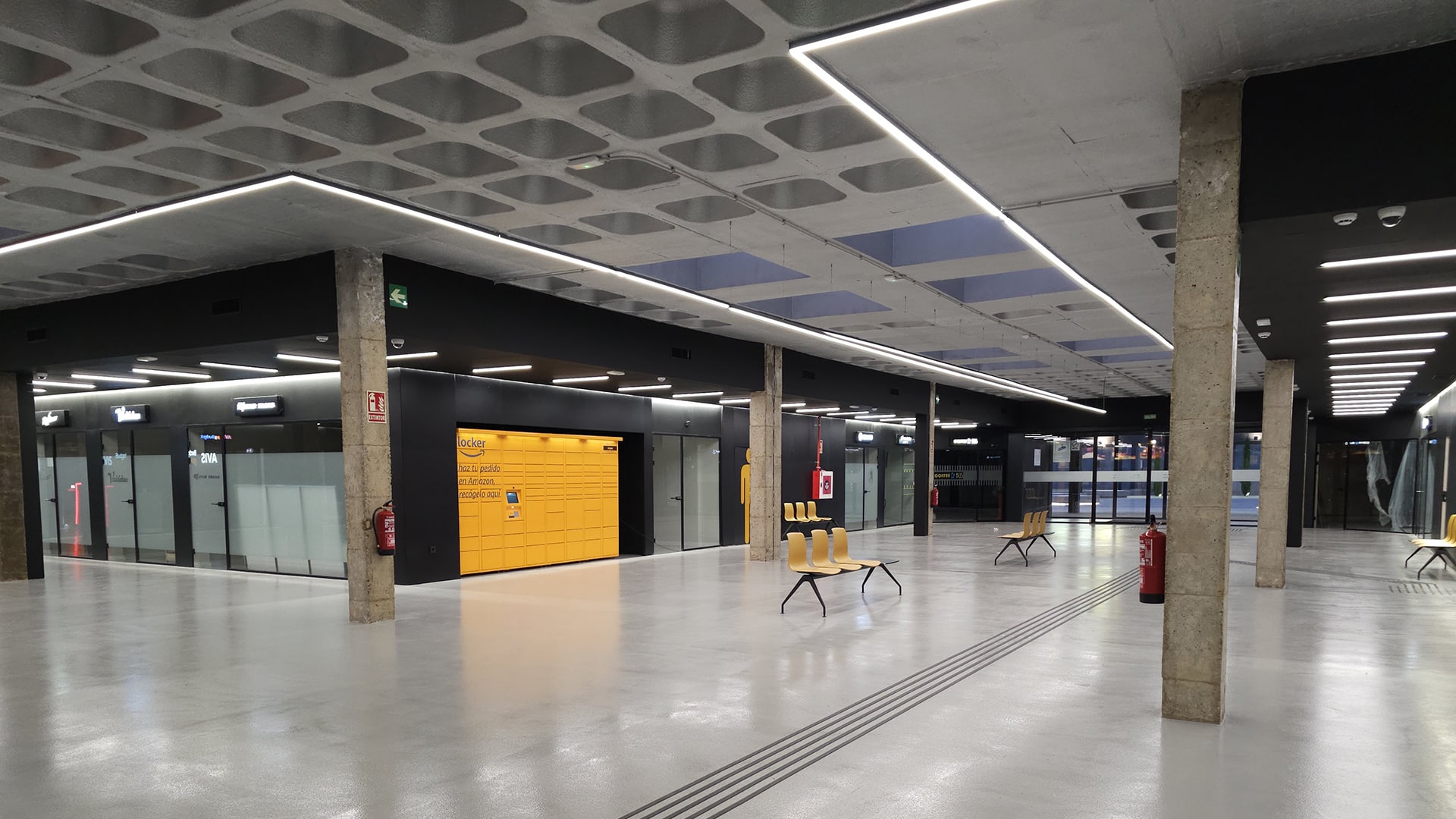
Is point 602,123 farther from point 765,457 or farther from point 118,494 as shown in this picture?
point 118,494

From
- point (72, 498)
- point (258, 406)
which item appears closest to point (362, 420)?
point (258, 406)

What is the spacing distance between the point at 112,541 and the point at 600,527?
9.01 m

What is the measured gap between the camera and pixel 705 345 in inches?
520

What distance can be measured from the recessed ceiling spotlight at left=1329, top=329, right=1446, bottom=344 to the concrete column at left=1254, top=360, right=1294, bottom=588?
74.2 inches

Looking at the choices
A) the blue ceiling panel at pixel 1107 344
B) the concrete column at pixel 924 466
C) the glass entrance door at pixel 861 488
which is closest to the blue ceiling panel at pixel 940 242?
the blue ceiling panel at pixel 1107 344

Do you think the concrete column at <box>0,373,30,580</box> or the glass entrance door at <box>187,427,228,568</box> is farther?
the glass entrance door at <box>187,427,228,568</box>

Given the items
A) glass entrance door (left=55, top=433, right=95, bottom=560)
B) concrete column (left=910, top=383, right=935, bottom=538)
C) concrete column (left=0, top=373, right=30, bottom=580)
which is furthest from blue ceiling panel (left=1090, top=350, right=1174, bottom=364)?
glass entrance door (left=55, top=433, right=95, bottom=560)

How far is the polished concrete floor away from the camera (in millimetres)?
4055

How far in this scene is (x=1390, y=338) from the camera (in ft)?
30.5

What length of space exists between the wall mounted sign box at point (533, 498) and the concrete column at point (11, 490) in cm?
652

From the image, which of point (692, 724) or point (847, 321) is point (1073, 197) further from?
point (847, 321)

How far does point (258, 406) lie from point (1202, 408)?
1325cm

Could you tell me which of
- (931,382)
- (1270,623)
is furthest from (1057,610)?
(931,382)

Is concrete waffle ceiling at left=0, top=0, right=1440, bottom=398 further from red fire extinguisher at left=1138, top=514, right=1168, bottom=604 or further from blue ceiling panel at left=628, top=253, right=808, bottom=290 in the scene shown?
red fire extinguisher at left=1138, top=514, right=1168, bottom=604
